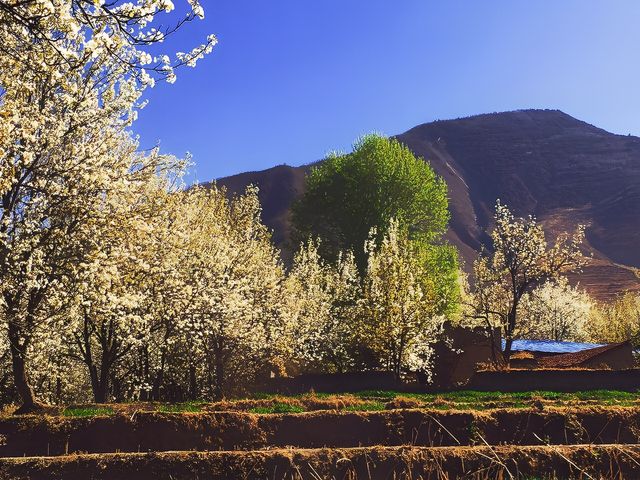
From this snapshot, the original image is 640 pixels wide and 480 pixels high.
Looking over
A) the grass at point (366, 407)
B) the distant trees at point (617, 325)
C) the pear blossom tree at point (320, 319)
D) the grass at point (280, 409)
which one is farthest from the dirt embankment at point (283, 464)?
the distant trees at point (617, 325)

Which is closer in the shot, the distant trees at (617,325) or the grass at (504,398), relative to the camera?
the grass at (504,398)

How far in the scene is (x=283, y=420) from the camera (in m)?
18.0

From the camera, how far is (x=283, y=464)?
13.0 meters

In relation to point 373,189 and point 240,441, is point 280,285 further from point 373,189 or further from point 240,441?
point 240,441

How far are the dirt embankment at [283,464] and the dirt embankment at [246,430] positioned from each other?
4.05m

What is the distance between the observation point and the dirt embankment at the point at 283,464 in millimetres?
12617

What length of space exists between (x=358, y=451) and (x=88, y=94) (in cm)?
1352

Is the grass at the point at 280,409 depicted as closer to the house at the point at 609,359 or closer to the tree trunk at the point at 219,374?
the tree trunk at the point at 219,374

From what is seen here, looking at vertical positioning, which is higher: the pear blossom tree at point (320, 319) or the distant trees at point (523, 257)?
the distant trees at point (523, 257)

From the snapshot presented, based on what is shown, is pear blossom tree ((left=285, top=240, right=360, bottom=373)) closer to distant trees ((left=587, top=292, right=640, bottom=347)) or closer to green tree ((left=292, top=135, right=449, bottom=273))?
green tree ((left=292, top=135, right=449, bottom=273))

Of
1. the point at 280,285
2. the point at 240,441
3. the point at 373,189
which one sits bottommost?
the point at 240,441

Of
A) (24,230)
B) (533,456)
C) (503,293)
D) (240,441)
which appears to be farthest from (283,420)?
(503,293)

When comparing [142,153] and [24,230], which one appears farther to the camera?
[142,153]

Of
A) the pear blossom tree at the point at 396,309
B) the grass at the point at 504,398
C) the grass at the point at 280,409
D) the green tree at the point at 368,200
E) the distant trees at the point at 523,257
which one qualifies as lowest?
the grass at the point at 504,398
